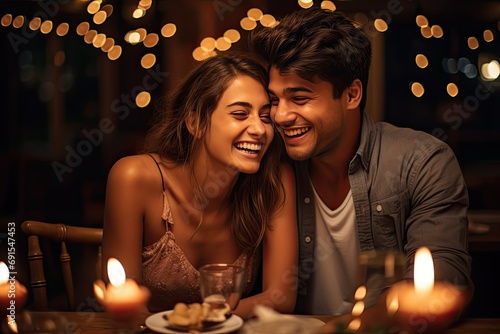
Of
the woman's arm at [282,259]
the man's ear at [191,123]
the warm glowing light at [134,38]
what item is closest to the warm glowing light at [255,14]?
the warm glowing light at [134,38]

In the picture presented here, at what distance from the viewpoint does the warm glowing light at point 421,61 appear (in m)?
3.54

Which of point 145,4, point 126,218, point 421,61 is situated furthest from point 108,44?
point 126,218

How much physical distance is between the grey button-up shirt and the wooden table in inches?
17.0

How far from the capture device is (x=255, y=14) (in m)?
3.48

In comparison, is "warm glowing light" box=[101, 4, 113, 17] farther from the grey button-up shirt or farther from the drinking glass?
the drinking glass

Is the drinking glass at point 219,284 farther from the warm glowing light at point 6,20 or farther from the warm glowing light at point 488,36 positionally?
the warm glowing light at point 488,36

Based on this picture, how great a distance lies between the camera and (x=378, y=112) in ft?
11.3

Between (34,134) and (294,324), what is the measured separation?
2897mm

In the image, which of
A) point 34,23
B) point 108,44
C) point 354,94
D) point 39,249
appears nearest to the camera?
point 39,249

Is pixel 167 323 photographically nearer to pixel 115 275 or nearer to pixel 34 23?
pixel 115 275

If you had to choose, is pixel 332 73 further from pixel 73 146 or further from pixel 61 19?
pixel 61 19

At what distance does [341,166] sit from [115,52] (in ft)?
7.44

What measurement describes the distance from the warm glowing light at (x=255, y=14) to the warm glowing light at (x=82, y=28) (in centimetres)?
96

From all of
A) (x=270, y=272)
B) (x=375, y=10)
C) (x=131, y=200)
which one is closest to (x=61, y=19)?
(x=375, y=10)
